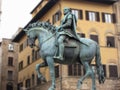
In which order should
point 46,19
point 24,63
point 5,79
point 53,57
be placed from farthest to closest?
point 5,79, point 24,63, point 46,19, point 53,57

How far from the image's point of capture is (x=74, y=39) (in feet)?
37.1

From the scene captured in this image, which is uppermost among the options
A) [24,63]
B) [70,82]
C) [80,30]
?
[80,30]

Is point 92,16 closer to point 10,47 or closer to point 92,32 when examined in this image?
point 92,32

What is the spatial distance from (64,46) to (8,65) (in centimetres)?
5128

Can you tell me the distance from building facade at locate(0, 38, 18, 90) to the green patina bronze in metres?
49.1

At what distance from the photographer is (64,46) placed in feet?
36.2

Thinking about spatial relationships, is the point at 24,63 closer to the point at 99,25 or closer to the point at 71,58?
the point at 99,25

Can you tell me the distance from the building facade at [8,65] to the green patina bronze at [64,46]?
4907 centimetres

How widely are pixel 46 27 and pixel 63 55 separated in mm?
1212

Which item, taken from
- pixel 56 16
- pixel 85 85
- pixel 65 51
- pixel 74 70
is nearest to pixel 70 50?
pixel 65 51

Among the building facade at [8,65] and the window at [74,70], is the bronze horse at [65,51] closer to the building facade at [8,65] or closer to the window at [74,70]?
the window at [74,70]

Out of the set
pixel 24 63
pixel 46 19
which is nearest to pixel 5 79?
pixel 24 63

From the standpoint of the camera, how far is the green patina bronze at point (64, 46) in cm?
1102

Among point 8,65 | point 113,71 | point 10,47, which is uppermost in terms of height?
point 10,47
